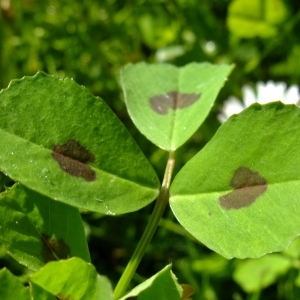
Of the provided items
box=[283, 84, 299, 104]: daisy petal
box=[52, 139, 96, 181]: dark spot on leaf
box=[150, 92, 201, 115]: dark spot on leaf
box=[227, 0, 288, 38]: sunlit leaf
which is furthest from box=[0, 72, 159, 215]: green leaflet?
box=[227, 0, 288, 38]: sunlit leaf

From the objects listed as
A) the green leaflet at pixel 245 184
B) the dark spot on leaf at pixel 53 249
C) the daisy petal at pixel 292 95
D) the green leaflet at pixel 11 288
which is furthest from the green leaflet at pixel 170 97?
the daisy petal at pixel 292 95

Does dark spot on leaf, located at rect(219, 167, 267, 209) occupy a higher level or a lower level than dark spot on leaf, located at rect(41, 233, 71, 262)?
higher

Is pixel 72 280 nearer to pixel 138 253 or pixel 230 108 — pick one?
pixel 138 253

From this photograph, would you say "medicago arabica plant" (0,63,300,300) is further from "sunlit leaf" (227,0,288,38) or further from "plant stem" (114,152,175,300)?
"sunlit leaf" (227,0,288,38)

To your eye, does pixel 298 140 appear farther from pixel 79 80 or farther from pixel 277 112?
pixel 79 80

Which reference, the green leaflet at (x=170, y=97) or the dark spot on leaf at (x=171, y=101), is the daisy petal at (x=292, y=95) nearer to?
the green leaflet at (x=170, y=97)

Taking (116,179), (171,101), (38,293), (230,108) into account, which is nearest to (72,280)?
(38,293)
